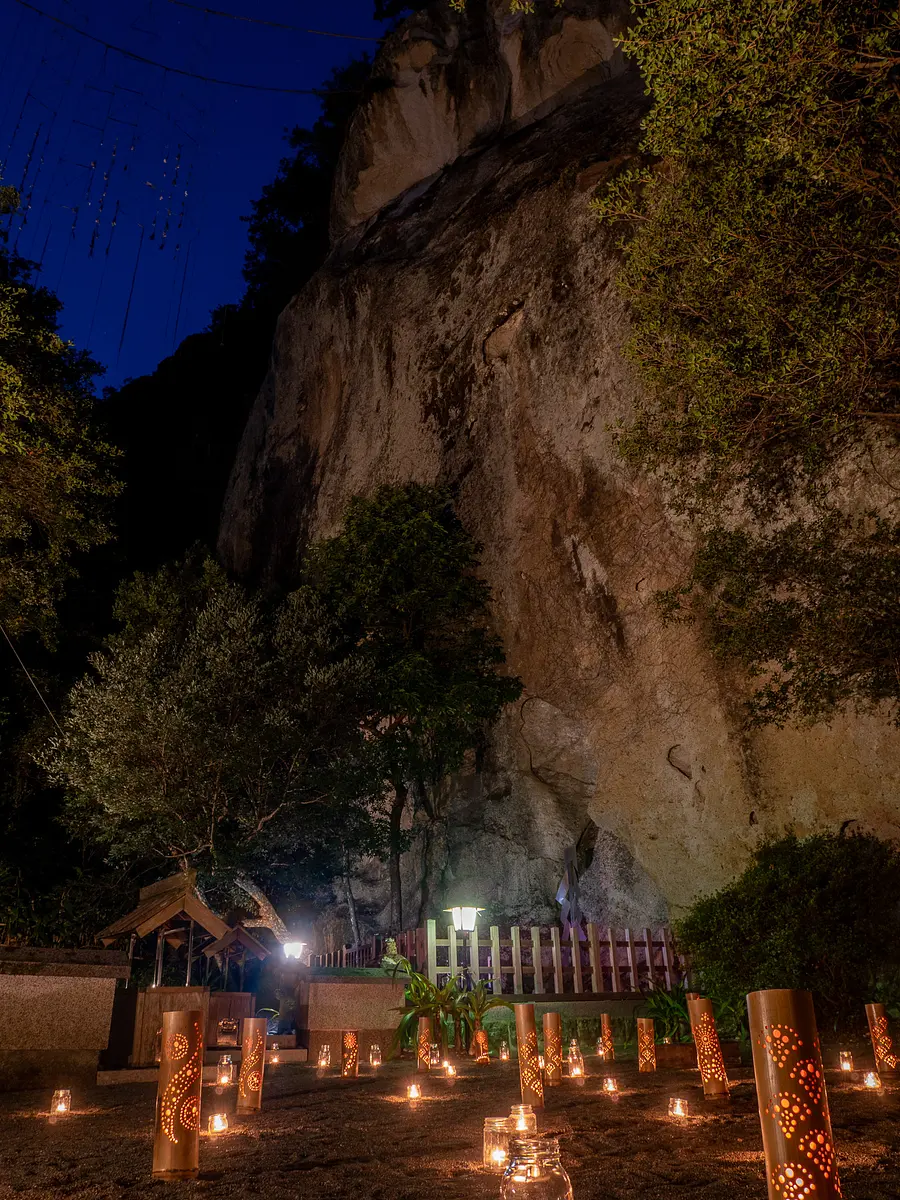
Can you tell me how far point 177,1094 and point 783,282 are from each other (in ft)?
29.8

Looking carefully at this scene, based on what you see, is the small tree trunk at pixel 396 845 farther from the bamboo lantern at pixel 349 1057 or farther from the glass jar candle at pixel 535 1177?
the glass jar candle at pixel 535 1177

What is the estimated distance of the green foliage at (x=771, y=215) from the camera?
7.43 metres

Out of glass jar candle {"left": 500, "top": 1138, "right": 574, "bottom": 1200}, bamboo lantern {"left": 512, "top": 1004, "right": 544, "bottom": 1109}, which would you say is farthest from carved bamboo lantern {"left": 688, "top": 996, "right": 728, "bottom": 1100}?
glass jar candle {"left": 500, "top": 1138, "right": 574, "bottom": 1200}

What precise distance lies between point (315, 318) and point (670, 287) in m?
16.3

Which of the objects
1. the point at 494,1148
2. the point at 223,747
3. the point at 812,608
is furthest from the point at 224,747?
the point at 494,1148

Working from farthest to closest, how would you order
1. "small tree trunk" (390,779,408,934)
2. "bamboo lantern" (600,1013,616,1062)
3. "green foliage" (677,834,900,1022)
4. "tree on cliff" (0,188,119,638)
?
1. "small tree trunk" (390,779,408,934)
2. "tree on cliff" (0,188,119,638)
3. "green foliage" (677,834,900,1022)
4. "bamboo lantern" (600,1013,616,1062)

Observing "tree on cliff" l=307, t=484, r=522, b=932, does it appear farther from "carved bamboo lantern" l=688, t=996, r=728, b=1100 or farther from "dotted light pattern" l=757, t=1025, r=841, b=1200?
"dotted light pattern" l=757, t=1025, r=841, b=1200

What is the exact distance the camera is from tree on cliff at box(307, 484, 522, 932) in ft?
53.8

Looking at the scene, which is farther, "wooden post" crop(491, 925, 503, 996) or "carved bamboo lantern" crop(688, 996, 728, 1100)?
"wooden post" crop(491, 925, 503, 996)

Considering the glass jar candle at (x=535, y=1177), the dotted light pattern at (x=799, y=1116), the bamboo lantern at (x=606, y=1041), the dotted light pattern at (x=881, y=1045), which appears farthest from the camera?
the bamboo lantern at (x=606, y=1041)

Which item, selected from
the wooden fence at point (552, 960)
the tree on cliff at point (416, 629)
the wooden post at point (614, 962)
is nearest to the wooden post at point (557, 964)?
the wooden fence at point (552, 960)

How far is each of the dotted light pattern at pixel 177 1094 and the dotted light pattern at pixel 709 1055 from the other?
12.5 feet

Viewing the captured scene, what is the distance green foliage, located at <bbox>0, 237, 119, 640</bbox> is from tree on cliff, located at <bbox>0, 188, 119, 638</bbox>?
0.02 meters

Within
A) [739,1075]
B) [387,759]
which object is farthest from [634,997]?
[387,759]
